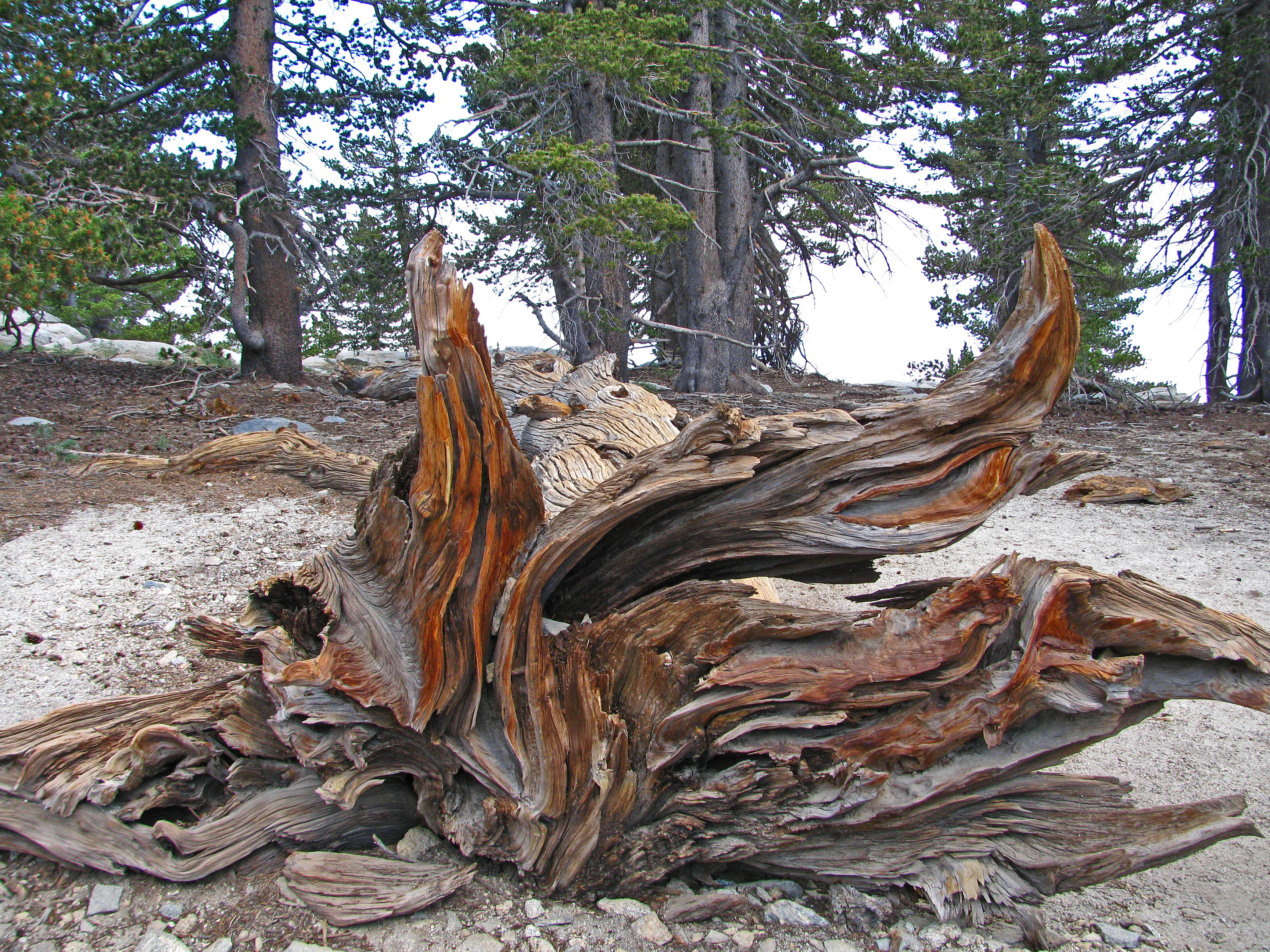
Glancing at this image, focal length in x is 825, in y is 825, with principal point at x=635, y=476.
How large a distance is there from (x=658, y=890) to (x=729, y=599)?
1.00 metres

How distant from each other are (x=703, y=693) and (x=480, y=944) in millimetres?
1005

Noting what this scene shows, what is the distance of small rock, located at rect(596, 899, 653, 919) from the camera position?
261cm

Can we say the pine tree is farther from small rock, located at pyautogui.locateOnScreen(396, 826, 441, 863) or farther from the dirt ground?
small rock, located at pyautogui.locateOnScreen(396, 826, 441, 863)

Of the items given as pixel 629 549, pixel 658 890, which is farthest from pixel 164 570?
pixel 658 890

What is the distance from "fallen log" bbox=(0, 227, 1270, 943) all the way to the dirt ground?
138mm

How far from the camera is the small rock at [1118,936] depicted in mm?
2488

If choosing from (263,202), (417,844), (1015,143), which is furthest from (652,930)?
(1015,143)

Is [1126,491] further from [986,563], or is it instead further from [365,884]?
[365,884]

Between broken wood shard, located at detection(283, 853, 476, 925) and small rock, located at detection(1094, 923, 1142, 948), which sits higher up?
broken wood shard, located at detection(283, 853, 476, 925)

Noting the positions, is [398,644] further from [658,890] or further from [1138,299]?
[1138,299]

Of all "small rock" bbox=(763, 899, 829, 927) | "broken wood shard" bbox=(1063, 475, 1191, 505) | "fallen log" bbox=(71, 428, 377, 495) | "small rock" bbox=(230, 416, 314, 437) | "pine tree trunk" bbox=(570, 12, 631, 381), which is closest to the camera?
"small rock" bbox=(763, 899, 829, 927)

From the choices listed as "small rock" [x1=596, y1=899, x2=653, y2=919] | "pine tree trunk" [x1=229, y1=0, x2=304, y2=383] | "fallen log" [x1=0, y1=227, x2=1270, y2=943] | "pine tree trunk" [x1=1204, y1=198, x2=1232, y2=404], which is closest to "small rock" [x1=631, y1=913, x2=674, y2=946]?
"small rock" [x1=596, y1=899, x2=653, y2=919]

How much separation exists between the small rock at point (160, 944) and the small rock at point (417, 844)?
18.4 inches

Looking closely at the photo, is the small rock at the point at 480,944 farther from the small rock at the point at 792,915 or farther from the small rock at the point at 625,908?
the small rock at the point at 792,915
